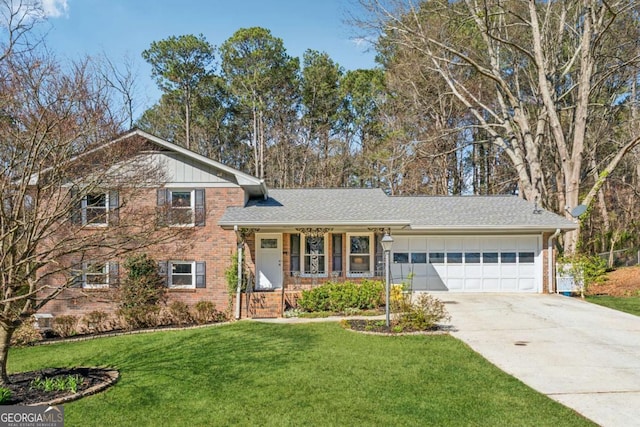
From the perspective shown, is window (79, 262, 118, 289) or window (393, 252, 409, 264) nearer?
window (79, 262, 118, 289)

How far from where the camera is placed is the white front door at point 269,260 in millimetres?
15484

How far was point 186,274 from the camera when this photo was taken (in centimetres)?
1522

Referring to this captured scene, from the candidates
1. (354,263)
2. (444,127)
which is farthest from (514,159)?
(354,263)

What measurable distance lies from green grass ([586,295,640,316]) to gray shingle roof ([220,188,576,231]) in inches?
108

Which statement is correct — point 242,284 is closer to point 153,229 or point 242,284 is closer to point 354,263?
point 354,263

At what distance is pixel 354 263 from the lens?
15656 millimetres

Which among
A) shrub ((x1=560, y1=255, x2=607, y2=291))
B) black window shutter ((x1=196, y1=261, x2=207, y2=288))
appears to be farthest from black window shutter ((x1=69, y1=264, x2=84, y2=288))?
shrub ((x1=560, y1=255, x2=607, y2=291))

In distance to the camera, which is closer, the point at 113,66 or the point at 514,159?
the point at 113,66

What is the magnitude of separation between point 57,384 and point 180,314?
7.23 metres

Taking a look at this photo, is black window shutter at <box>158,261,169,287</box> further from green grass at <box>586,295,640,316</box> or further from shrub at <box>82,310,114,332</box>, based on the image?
green grass at <box>586,295,640,316</box>

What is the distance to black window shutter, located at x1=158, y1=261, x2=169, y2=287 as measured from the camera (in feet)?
49.3

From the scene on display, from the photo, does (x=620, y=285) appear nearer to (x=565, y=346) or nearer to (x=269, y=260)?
(x=565, y=346)

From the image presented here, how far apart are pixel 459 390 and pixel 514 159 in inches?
748

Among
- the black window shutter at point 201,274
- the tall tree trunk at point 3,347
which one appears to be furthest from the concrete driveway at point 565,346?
the black window shutter at point 201,274
